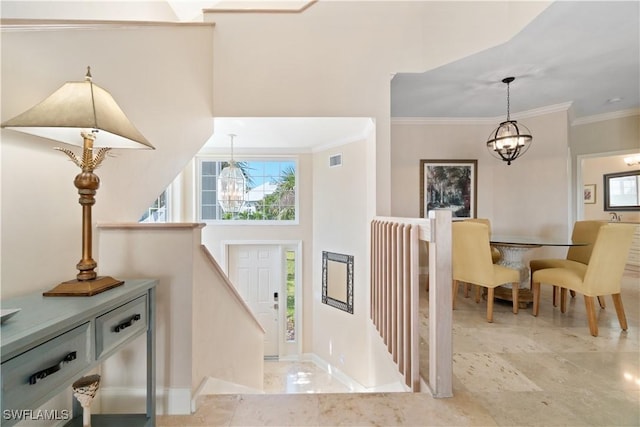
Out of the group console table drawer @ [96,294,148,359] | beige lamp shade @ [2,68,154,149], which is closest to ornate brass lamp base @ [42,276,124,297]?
console table drawer @ [96,294,148,359]

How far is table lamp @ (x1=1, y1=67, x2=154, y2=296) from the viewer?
111cm

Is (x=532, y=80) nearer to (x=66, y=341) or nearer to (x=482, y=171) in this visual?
(x=482, y=171)

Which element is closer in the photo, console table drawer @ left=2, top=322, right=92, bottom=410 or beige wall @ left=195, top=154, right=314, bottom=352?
console table drawer @ left=2, top=322, right=92, bottom=410

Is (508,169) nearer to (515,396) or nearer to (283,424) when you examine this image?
(515,396)

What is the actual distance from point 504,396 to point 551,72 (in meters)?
3.38

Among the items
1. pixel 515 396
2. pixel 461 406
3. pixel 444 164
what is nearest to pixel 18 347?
pixel 461 406

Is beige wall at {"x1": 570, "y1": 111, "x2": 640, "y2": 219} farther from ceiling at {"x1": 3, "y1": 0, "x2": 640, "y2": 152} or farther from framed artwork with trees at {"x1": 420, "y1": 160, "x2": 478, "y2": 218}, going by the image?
framed artwork with trees at {"x1": 420, "y1": 160, "x2": 478, "y2": 218}

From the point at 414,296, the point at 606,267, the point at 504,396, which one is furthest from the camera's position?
the point at 606,267

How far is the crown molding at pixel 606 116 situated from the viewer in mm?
4336

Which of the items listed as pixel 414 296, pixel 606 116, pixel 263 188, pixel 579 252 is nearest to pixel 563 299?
pixel 579 252

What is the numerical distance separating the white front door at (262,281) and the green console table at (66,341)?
3478 millimetres

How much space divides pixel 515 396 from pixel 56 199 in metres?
2.63

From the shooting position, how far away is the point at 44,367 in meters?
0.88

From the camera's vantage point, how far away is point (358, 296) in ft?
12.4
